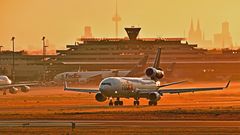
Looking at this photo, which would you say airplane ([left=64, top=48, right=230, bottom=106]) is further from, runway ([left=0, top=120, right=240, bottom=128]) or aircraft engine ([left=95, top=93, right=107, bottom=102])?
runway ([left=0, top=120, right=240, bottom=128])

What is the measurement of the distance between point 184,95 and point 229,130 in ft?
208

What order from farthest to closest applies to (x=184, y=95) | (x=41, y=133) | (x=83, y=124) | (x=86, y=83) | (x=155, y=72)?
(x=86, y=83) < (x=184, y=95) < (x=155, y=72) < (x=83, y=124) < (x=41, y=133)

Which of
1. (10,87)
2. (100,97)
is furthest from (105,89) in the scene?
(10,87)

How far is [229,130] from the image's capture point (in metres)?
66.9

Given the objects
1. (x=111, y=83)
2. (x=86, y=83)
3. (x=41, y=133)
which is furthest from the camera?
(x=86, y=83)

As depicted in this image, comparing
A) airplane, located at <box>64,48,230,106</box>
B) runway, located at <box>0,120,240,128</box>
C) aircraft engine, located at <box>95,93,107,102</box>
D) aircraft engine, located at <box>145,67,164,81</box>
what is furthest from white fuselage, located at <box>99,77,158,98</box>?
runway, located at <box>0,120,240,128</box>

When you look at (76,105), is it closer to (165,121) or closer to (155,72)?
(155,72)

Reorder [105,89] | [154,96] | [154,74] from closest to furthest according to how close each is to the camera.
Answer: [105,89] → [154,96] → [154,74]

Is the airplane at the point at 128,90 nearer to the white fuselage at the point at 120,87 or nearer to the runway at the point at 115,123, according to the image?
the white fuselage at the point at 120,87

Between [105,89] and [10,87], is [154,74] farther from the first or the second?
[10,87]

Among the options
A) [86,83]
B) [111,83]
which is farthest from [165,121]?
[86,83]

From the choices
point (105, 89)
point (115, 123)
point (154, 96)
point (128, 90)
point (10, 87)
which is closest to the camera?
point (115, 123)

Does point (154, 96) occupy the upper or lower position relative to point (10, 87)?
lower

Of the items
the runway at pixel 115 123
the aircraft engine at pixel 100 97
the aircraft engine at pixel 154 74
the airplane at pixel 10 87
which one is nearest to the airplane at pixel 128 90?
the aircraft engine at pixel 100 97
